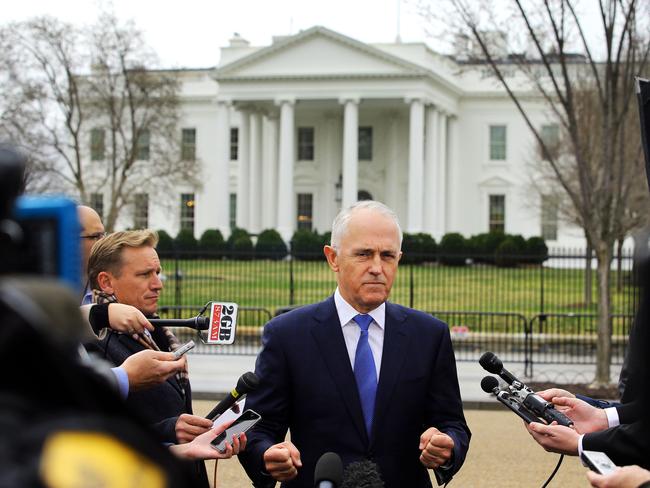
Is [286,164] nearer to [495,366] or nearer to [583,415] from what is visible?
[583,415]

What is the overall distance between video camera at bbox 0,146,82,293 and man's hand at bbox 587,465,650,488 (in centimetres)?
145

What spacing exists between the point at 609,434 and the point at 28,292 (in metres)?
2.33

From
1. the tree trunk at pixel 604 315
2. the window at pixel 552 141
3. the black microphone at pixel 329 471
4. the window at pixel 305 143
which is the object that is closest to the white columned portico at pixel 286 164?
the window at pixel 305 143

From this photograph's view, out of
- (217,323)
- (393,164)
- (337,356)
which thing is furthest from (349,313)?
(393,164)

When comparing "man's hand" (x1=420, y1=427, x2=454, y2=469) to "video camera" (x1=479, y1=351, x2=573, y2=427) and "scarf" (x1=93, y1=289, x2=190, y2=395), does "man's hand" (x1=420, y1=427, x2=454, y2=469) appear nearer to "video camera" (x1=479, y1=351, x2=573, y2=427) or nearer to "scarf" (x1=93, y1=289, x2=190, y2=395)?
"video camera" (x1=479, y1=351, x2=573, y2=427)

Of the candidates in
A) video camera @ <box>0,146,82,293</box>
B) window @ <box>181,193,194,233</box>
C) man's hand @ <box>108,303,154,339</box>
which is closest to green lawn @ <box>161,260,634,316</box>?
man's hand @ <box>108,303,154,339</box>

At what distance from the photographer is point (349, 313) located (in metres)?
4.27

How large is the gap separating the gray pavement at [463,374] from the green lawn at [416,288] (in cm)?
747

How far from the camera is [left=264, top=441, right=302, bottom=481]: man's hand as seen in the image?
11.8 ft

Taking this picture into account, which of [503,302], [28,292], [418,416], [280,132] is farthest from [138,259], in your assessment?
[280,132]

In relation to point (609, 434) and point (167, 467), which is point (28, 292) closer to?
point (167, 467)

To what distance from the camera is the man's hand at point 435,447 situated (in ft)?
12.4

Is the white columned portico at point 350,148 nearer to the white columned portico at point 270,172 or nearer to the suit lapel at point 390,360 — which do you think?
the white columned portico at point 270,172

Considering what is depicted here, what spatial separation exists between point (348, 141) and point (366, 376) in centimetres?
5708
